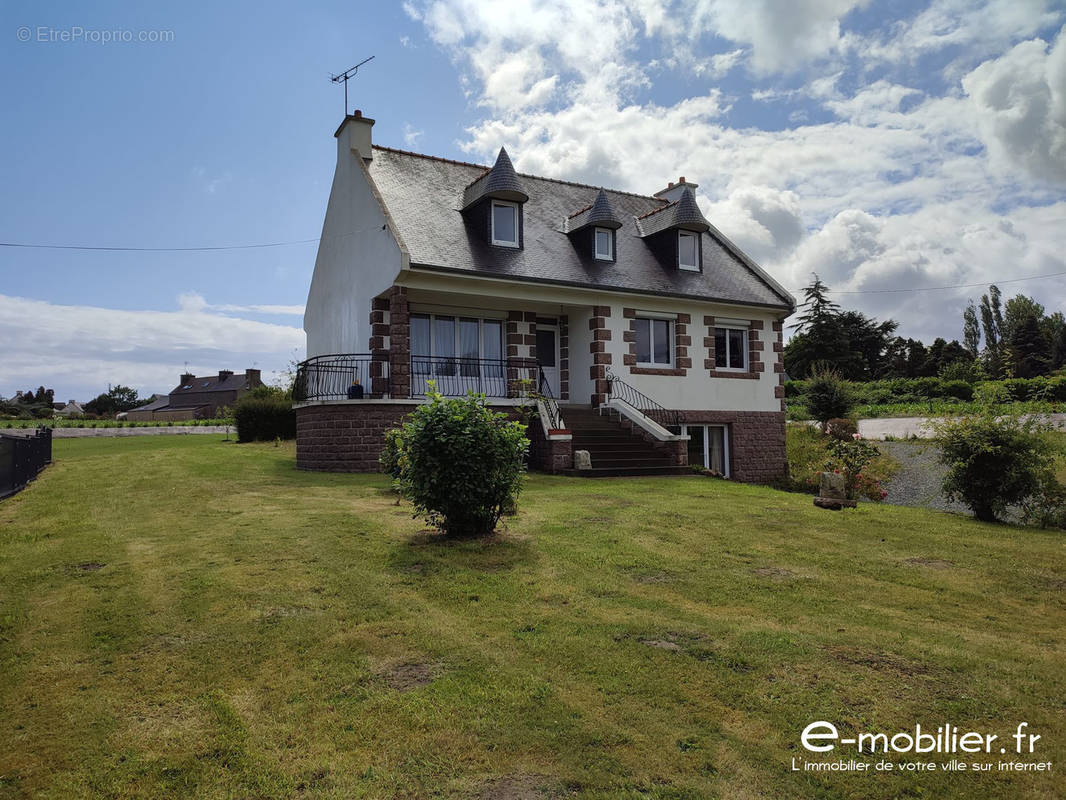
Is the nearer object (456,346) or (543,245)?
(456,346)

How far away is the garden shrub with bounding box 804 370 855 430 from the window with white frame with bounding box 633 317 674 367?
10500 mm

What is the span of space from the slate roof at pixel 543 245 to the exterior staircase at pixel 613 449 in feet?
11.2

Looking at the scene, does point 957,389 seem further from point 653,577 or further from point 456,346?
point 653,577

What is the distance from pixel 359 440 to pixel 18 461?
19.5 ft

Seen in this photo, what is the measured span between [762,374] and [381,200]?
1223cm

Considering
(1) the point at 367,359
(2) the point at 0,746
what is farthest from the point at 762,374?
(2) the point at 0,746

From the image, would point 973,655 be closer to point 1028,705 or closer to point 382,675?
point 1028,705

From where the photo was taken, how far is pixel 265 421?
23.6m

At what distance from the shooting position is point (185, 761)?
133 inches

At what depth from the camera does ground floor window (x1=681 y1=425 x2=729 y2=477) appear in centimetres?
2066

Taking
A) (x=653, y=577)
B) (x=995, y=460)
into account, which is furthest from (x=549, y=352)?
(x=653, y=577)

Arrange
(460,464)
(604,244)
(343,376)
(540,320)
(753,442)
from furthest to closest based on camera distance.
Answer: (753,442), (604,244), (540,320), (343,376), (460,464)

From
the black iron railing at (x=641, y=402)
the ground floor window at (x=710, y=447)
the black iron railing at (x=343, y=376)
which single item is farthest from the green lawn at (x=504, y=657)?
the ground floor window at (x=710, y=447)

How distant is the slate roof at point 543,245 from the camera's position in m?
17.3
